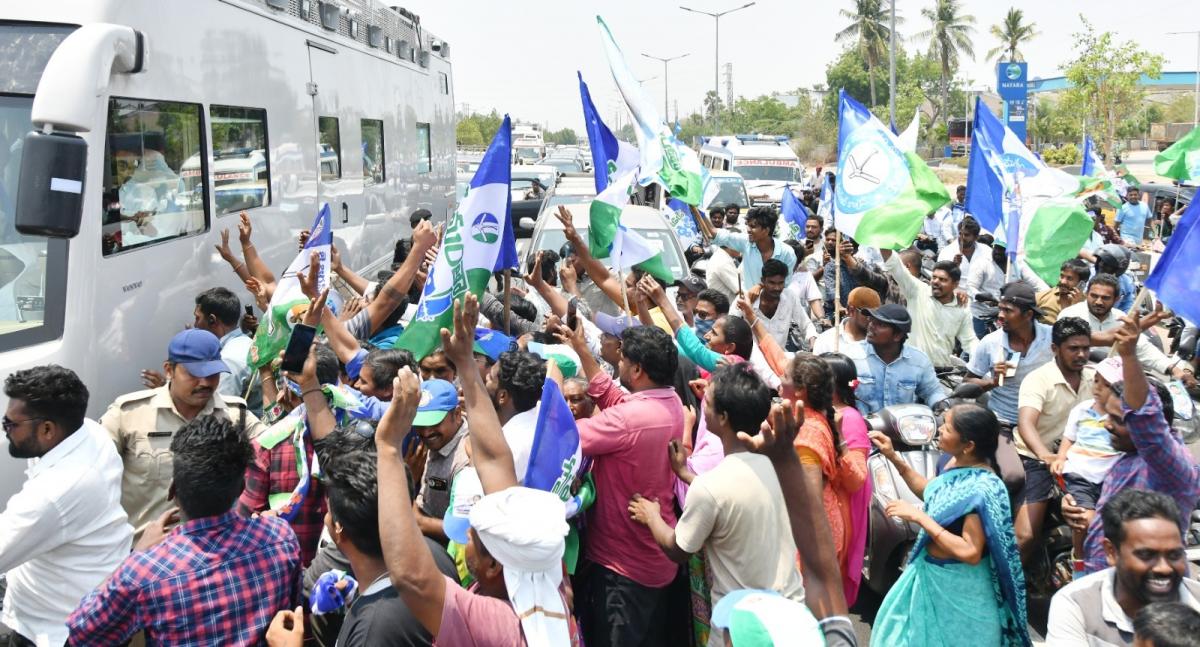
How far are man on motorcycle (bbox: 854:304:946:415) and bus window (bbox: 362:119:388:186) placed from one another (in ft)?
19.9

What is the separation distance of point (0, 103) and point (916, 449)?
479cm

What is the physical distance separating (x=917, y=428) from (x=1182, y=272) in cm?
149

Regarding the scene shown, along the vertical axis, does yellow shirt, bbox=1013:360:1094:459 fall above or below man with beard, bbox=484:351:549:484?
below

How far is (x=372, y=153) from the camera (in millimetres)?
10992

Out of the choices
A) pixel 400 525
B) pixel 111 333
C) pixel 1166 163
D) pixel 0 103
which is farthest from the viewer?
pixel 1166 163

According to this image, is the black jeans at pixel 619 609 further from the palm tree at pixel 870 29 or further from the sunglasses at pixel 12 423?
the palm tree at pixel 870 29

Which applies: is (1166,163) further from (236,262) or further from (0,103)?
Result: (0,103)

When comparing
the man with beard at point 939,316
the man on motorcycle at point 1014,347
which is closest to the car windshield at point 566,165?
the man with beard at point 939,316

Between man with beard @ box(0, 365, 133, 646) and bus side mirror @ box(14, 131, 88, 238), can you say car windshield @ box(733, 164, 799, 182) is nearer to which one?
bus side mirror @ box(14, 131, 88, 238)

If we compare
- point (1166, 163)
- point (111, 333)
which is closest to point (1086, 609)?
point (111, 333)

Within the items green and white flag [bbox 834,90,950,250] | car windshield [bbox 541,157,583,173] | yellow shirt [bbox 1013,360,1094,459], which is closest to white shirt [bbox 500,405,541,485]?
yellow shirt [bbox 1013,360,1094,459]

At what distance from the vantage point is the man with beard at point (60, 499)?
3400 millimetres

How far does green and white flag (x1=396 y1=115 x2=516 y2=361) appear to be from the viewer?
4590mm

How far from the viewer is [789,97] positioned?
458 feet
